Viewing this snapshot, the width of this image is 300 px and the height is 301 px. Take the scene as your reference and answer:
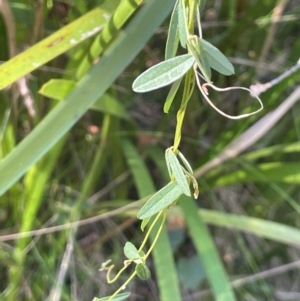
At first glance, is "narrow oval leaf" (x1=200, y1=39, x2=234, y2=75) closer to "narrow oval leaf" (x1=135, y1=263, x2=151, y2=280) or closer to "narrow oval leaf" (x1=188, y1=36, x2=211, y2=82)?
"narrow oval leaf" (x1=188, y1=36, x2=211, y2=82)

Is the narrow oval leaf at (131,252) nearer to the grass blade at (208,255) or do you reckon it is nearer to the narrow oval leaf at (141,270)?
the narrow oval leaf at (141,270)

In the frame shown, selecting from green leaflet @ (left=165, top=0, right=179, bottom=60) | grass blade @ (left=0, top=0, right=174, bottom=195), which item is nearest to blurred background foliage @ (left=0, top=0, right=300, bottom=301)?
grass blade @ (left=0, top=0, right=174, bottom=195)

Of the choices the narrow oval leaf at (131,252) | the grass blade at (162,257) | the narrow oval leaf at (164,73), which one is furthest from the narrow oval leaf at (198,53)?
the grass blade at (162,257)

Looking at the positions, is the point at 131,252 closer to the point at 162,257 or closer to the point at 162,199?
the point at 162,199

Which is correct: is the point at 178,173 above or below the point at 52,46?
below

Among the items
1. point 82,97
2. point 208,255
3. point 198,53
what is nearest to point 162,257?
point 208,255
